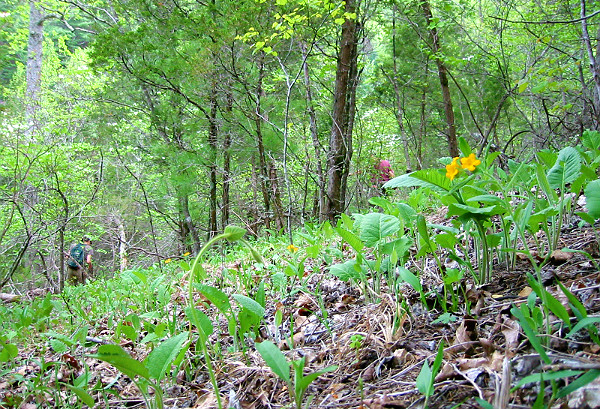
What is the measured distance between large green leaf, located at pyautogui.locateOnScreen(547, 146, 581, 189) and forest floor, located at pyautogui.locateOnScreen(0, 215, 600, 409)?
1.04ft

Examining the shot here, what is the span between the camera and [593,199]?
131 cm

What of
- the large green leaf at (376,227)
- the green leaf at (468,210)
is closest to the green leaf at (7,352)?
the large green leaf at (376,227)

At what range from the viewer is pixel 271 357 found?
45.9 inches

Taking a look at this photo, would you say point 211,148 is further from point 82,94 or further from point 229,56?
point 82,94

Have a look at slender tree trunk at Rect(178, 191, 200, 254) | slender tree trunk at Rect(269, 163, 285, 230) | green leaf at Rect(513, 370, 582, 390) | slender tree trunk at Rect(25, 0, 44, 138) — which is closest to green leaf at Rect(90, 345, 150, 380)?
green leaf at Rect(513, 370, 582, 390)

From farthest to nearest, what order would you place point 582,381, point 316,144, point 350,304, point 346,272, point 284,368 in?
point 316,144
point 350,304
point 346,272
point 284,368
point 582,381

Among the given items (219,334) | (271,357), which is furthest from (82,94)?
(271,357)

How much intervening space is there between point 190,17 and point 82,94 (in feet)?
20.2

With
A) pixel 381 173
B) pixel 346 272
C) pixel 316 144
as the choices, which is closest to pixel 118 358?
pixel 346 272

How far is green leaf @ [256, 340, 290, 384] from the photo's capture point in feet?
3.75

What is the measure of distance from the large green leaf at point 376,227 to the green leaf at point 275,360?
86cm

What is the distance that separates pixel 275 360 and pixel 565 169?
1.52 m

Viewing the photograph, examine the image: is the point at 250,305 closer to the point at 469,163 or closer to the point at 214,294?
the point at 214,294

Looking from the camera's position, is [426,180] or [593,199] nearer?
[593,199]
